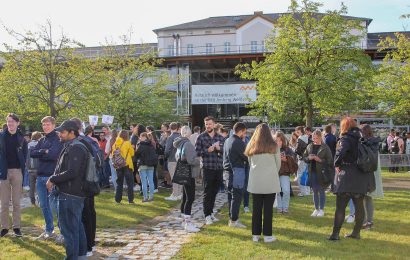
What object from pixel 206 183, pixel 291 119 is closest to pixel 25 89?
pixel 291 119

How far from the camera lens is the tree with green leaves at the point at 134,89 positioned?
30.0 meters

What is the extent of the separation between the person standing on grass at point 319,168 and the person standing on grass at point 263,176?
2.26 metres

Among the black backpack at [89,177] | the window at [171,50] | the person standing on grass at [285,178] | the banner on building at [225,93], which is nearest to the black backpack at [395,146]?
the banner on building at [225,93]

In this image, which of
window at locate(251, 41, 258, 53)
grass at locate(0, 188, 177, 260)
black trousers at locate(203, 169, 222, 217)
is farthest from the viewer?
window at locate(251, 41, 258, 53)

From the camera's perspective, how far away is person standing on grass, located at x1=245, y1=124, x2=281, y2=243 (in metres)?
7.14

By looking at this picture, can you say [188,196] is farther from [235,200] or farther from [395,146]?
[395,146]

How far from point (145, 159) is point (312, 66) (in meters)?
14.2

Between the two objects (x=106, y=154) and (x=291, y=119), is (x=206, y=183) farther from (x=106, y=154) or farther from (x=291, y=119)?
(x=291, y=119)

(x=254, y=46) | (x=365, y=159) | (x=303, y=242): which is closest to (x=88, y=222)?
(x=303, y=242)

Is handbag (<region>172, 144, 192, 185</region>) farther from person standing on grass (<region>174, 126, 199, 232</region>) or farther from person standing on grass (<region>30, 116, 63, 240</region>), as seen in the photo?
person standing on grass (<region>30, 116, 63, 240</region>)

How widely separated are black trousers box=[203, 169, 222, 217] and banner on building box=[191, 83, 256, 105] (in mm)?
25068

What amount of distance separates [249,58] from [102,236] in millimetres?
33058

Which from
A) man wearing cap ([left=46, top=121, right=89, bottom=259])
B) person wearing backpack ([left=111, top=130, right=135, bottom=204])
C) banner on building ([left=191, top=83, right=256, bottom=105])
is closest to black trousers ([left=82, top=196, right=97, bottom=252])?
man wearing cap ([left=46, top=121, right=89, bottom=259])

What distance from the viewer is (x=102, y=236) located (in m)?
7.71
